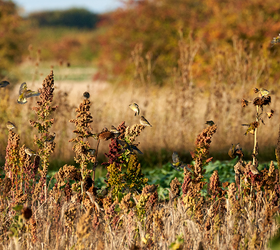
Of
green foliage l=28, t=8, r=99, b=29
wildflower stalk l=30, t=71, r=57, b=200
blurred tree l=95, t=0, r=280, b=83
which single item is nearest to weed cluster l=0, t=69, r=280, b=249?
wildflower stalk l=30, t=71, r=57, b=200

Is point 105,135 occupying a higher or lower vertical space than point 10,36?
lower

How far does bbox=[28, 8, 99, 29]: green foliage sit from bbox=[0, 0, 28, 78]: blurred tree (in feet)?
203

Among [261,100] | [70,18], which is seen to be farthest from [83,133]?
[70,18]

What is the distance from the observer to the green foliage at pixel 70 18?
72938mm

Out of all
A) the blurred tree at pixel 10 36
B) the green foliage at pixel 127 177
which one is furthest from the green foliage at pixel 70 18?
the green foliage at pixel 127 177

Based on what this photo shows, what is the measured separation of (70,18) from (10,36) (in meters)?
64.4

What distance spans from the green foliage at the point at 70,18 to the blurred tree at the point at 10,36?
62.0m

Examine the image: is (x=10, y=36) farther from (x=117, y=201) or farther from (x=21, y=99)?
(x=117, y=201)

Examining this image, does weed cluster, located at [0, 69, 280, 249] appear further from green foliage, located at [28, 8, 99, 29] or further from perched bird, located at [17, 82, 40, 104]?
green foliage, located at [28, 8, 99, 29]

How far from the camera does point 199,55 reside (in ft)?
37.4

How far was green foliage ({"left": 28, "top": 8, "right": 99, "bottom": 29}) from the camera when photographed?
72938mm

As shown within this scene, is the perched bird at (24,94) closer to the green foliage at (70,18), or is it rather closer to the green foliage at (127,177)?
the green foliage at (127,177)

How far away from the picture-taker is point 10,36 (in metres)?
12.8

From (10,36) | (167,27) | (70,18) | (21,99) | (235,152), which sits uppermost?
(70,18)
